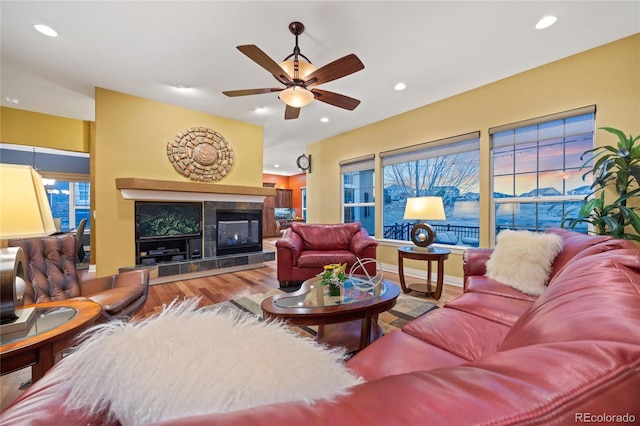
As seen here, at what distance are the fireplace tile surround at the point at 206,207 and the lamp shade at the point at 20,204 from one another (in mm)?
2673

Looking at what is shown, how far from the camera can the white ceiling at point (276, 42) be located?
198cm

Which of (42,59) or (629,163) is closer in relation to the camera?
(629,163)

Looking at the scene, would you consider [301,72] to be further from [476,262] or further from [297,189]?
[297,189]

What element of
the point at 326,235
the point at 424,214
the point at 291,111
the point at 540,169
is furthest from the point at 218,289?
the point at 540,169

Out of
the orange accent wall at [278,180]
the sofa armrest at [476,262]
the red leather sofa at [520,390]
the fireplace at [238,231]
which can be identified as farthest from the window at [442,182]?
the orange accent wall at [278,180]

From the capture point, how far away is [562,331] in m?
0.45

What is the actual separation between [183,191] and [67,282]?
2.16m

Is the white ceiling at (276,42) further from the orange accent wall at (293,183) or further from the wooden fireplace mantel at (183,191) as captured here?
the orange accent wall at (293,183)

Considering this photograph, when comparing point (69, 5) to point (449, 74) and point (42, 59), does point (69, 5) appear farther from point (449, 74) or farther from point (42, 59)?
point (449, 74)

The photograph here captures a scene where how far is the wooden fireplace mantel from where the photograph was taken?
3420 millimetres

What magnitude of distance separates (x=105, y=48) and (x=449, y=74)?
3.66m

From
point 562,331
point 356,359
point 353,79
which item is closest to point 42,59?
point 353,79

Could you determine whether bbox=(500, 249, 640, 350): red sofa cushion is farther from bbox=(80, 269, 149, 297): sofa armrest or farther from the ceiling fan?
bbox=(80, 269, 149, 297): sofa armrest

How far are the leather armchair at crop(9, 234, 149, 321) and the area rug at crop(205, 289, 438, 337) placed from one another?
756mm
